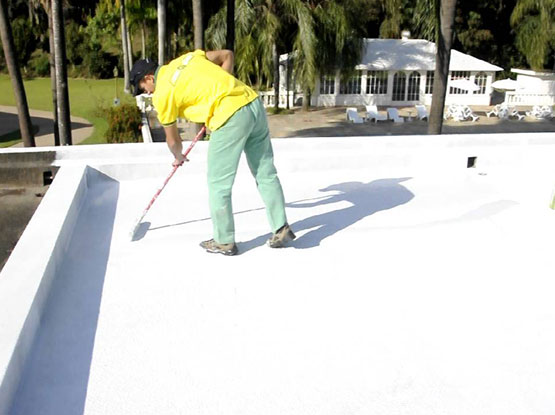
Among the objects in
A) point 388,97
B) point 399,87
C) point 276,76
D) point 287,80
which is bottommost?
point 388,97

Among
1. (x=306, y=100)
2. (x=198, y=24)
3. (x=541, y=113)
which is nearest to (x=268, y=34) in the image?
(x=306, y=100)

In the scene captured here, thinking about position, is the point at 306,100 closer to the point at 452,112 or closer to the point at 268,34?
the point at 268,34

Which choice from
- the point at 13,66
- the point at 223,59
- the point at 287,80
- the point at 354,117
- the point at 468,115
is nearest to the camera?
the point at 223,59

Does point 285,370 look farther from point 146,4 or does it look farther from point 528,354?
point 146,4

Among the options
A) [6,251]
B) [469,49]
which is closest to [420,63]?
[469,49]

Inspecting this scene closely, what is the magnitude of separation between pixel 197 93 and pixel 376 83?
2380cm

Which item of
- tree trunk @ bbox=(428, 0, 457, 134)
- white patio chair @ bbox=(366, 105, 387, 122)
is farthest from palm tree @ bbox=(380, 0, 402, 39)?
tree trunk @ bbox=(428, 0, 457, 134)

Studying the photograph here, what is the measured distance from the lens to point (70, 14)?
125 ft

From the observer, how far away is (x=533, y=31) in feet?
97.0

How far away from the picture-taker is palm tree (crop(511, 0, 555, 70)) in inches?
1117

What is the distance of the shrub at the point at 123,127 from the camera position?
1662 centimetres

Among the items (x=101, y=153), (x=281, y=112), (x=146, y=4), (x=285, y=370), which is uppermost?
(x=146, y=4)

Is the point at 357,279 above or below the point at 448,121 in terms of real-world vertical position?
above

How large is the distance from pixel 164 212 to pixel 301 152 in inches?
→ 63.6
